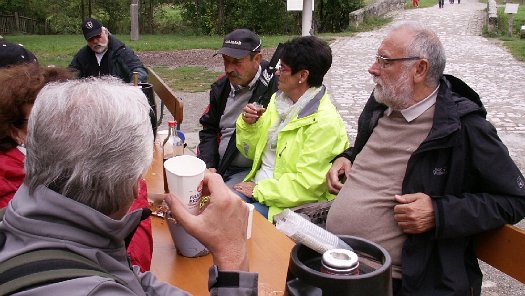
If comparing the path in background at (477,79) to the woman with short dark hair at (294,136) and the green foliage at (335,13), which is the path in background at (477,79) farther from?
the green foliage at (335,13)


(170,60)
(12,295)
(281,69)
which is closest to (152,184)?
(281,69)

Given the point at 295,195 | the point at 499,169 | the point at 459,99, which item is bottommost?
the point at 295,195

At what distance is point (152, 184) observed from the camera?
3.11 meters

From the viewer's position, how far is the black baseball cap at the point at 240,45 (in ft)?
12.9

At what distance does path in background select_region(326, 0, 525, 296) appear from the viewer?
266 inches

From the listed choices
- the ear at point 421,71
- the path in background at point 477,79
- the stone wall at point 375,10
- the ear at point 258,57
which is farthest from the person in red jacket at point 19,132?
the stone wall at point 375,10

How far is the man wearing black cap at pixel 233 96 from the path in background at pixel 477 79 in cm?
97

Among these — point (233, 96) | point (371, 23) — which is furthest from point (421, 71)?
point (371, 23)

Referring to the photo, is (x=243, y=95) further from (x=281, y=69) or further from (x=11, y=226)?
(x=11, y=226)

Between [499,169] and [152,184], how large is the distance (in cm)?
177

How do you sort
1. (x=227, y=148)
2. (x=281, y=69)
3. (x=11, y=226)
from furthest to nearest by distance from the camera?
1. (x=227, y=148)
2. (x=281, y=69)
3. (x=11, y=226)

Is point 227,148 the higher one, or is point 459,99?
point 459,99

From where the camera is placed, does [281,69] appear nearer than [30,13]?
Yes

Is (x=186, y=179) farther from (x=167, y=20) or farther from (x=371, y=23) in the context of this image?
(x=167, y=20)
